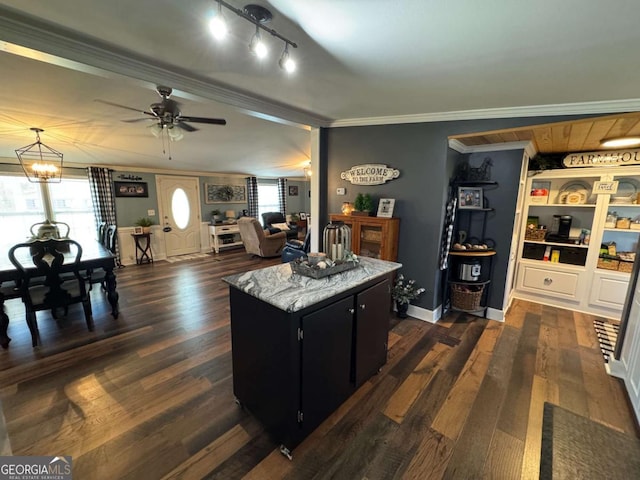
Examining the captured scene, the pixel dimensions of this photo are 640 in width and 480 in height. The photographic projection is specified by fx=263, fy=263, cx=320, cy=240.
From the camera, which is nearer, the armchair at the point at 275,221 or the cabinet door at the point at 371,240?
the cabinet door at the point at 371,240

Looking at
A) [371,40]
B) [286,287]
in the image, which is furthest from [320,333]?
[371,40]

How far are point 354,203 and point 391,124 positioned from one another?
1.01 metres

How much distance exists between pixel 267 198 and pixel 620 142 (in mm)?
7671

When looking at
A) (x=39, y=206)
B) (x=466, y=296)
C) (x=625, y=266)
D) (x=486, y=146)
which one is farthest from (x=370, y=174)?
(x=39, y=206)

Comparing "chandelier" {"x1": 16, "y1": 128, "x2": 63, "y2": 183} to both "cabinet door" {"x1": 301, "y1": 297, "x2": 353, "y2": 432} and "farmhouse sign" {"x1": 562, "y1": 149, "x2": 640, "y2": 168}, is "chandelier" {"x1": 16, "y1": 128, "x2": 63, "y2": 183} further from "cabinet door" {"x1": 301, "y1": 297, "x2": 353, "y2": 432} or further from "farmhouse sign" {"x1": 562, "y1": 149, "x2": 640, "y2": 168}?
"farmhouse sign" {"x1": 562, "y1": 149, "x2": 640, "y2": 168}

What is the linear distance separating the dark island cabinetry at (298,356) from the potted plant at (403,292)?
1.34 meters

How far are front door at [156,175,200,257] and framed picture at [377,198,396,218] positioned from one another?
532 centimetres

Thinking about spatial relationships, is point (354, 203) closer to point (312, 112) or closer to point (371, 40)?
point (312, 112)

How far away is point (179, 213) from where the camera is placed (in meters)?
6.53

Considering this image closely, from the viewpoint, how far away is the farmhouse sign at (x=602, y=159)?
10.3 feet

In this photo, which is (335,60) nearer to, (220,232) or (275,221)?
(220,232)

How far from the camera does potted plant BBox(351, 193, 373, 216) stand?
3200 mm

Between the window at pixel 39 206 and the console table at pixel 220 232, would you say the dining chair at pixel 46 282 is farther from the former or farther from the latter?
the console table at pixel 220 232

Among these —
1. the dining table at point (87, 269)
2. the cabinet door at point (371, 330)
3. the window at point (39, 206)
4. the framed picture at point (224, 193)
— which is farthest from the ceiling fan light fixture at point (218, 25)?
the framed picture at point (224, 193)
